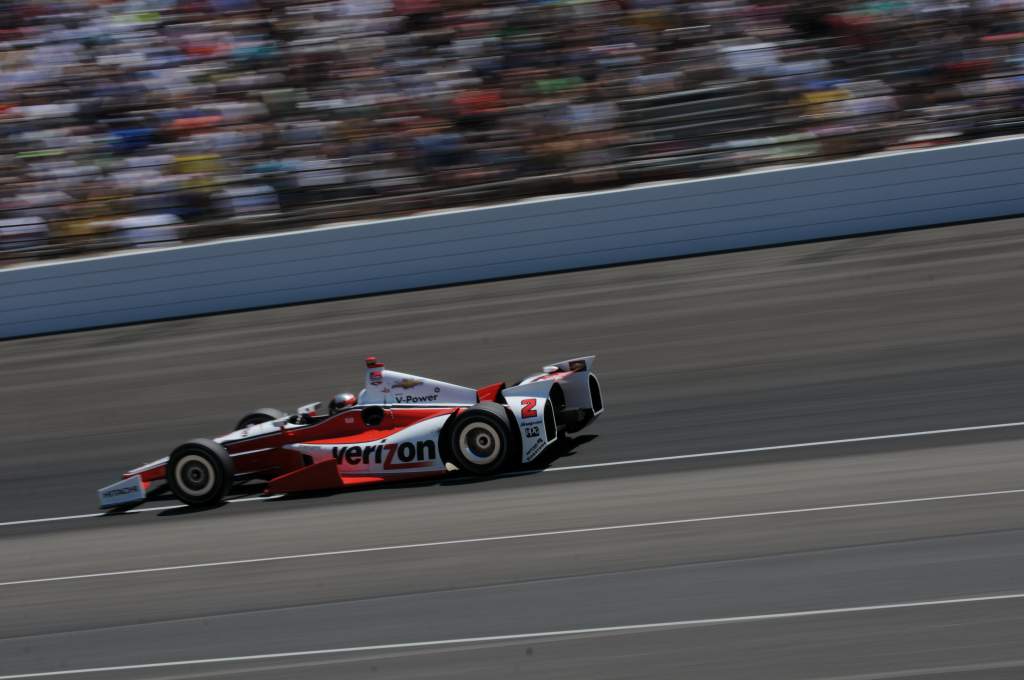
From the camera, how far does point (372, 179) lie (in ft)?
53.6

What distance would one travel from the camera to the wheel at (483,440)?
358 inches

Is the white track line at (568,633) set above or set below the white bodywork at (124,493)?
below

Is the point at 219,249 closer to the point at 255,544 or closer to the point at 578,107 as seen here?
the point at 578,107

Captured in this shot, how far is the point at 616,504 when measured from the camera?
27.3 feet

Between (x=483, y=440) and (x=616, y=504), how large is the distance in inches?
53.9

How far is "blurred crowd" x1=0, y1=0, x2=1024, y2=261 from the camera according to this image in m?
15.6

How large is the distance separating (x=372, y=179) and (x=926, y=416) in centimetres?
908

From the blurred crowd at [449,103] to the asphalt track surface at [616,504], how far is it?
5.44 feet

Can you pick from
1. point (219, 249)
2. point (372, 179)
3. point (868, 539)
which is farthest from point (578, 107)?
point (868, 539)

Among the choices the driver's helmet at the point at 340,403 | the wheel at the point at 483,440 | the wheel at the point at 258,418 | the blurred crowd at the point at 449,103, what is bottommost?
the wheel at the point at 483,440

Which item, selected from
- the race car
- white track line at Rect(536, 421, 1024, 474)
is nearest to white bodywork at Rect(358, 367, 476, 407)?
the race car

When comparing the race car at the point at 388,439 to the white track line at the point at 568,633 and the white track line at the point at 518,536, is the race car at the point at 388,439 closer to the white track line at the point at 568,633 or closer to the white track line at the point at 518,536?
the white track line at the point at 518,536

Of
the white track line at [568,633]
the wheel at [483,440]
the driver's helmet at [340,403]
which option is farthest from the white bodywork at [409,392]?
the white track line at [568,633]

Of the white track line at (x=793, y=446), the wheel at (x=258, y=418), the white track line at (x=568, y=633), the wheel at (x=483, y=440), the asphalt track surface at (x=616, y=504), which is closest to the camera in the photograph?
the white track line at (x=568, y=633)
